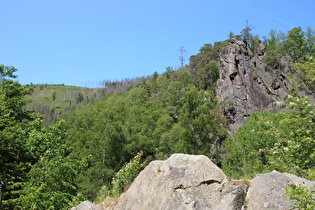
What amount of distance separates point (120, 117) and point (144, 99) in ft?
55.0

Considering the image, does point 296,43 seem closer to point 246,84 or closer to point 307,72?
point 246,84

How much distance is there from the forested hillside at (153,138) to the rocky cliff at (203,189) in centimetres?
84

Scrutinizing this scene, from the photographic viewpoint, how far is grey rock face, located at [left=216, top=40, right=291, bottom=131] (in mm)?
44125

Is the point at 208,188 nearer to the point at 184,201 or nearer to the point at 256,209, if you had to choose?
the point at 184,201

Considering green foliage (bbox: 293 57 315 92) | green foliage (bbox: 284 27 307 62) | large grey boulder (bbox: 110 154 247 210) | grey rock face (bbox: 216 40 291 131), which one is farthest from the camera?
green foliage (bbox: 284 27 307 62)

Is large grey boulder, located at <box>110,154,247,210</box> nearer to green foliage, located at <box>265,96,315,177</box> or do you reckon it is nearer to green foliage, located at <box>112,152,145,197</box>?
green foliage, located at <box>112,152,145,197</box>

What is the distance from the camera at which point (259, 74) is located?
4847cm

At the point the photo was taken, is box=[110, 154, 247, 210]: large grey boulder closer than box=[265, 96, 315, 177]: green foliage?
Yes

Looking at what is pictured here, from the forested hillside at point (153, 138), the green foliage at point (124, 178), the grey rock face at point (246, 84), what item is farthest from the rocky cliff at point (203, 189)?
the grey rock face at point (246, 84)

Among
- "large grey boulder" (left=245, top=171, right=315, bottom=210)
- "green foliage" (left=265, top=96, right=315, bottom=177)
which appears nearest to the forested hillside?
"green foliage" (left=265, top=96, right=315, bottom=177)

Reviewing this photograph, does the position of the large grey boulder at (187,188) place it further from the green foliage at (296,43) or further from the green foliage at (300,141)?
the green foliage at (296,43)

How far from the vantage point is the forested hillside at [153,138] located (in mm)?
7477

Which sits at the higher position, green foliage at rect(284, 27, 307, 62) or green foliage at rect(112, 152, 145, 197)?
green foliage at rect(284, 27, 307, 62)

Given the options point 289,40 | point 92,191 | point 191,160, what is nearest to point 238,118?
point 289,40
